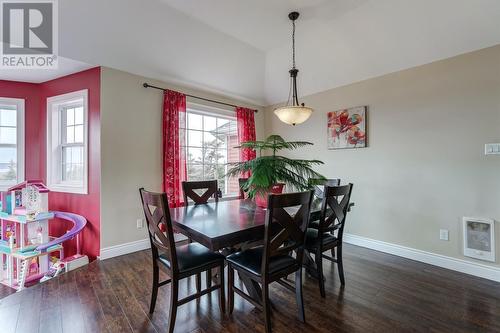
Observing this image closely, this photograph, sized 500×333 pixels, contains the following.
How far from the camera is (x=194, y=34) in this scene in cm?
297

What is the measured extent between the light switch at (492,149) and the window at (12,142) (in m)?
6.09

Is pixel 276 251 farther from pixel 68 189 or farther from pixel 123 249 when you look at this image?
pixel 68 189

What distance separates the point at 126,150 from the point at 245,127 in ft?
7.06

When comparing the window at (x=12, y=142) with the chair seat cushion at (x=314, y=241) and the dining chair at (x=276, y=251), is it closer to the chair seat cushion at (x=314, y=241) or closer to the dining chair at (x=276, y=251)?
the dining chair at (x=276, y=251)

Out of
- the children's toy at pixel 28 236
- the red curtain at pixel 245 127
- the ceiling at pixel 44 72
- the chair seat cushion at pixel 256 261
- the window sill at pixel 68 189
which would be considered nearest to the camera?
the chair seat cushion at pixel 256 261

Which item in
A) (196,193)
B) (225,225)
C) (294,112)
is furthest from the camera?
(196,193)

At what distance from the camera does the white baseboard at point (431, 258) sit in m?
2.43

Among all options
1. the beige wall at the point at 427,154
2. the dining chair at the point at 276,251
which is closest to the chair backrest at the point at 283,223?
the dining chair at the point at 276,251

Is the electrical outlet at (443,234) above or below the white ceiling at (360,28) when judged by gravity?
below

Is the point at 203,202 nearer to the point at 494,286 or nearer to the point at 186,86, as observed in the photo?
the point at 186,86

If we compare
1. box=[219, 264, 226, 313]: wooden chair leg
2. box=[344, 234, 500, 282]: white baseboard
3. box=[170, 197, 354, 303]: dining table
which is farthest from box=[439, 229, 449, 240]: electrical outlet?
box=[219, 264, 226, 313]: wooden chair leg

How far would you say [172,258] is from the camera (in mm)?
1533

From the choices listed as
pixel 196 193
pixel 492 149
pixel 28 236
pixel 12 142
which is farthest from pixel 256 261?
pixel 12 142

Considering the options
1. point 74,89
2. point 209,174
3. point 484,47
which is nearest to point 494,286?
point 484,47
